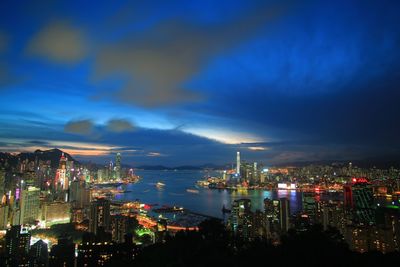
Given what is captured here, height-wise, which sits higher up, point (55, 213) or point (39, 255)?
point (39, 255)

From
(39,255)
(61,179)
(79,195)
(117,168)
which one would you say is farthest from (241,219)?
(117,168)

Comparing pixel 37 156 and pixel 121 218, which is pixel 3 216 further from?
pixel 37 156

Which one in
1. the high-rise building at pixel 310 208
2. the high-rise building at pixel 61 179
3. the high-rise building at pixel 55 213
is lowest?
the high-rise building at pixel 55 213

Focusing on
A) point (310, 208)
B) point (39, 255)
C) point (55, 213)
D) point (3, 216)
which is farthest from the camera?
point (55, 213)

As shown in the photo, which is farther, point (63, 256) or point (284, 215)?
point (284, 215)

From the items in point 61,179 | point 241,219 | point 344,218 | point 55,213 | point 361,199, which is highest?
point 61,179

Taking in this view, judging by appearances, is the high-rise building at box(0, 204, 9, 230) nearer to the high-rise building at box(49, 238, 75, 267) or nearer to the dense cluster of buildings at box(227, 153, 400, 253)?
the high-rise building at box(49, 238, 75, 267)

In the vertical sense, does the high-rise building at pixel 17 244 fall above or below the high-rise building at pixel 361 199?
below

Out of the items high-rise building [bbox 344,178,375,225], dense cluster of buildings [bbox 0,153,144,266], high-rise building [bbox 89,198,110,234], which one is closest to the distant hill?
dense cluster of buildings [bbox 0,153,144,266]

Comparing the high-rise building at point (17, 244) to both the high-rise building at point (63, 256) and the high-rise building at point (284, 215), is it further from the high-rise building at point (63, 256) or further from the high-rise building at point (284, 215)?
the high-rise building at point (284, 215)

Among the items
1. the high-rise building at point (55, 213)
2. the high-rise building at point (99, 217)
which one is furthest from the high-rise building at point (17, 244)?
the high-rise building at point (55, 213)

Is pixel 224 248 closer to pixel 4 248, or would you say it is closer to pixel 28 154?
pixel 4 248
